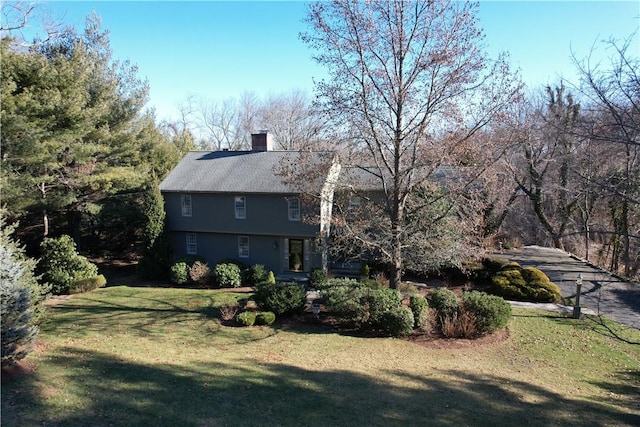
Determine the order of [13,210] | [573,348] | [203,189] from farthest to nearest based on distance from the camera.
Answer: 1. [203,189]
2. [13,210]
3. [573,348]

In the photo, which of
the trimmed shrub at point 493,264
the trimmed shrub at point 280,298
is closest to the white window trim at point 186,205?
the trimmed shrub at point 280,298

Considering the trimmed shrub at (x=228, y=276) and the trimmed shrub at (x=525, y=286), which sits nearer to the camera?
the trimmed shrub at (x=525, y=286)

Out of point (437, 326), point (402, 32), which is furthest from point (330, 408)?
point (402, 32)

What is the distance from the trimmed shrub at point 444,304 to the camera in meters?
13.4

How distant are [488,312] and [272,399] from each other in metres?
8.09

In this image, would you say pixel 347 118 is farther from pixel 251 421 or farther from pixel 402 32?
pixel 251 421

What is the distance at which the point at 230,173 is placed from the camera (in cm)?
2367

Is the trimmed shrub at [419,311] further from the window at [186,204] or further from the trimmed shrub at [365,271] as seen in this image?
the window at [186,204]

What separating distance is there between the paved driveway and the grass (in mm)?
2127

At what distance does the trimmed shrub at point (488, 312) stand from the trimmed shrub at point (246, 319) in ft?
24.3

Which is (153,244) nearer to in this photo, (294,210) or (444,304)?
(294,210)

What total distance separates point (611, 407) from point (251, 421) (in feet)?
24.4

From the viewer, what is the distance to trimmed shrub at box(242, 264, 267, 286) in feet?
67.7

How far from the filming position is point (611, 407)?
820cm
